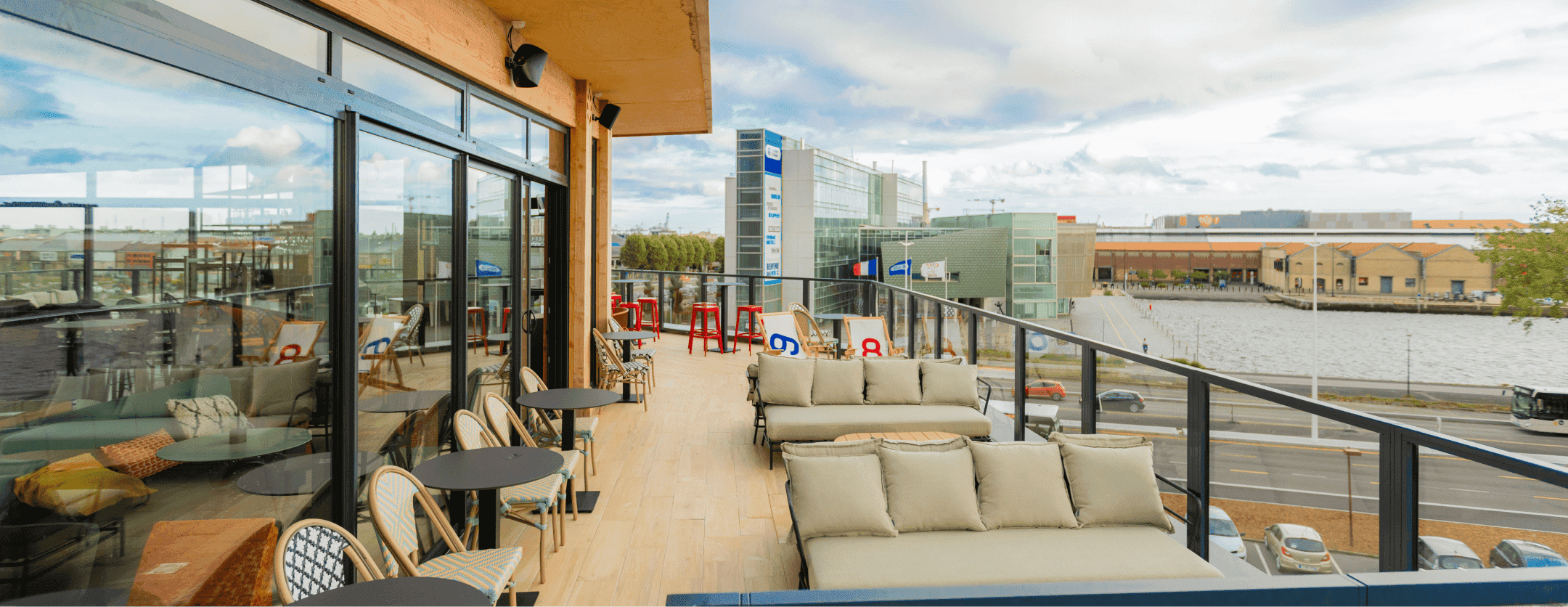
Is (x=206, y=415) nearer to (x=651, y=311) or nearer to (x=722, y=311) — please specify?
(x=722, y=311)

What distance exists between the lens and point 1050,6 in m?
39.7

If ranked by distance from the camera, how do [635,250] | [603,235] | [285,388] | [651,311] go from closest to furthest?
[285,388], [603,235], [651,311], [635,250]

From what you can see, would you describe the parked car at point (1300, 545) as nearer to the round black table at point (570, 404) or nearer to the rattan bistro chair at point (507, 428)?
the rattan bistro chair at point (507, 428)

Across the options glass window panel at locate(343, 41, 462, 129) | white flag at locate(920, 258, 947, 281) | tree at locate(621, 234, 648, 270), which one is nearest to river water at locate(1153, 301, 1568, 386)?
white flag at locate(920, 258, 947, 281)

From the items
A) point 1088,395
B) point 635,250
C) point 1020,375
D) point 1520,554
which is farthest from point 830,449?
point 635,250

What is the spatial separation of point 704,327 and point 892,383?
540 centimetres

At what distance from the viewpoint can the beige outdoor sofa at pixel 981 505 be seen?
2646 millimetres

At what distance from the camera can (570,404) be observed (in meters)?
4.03

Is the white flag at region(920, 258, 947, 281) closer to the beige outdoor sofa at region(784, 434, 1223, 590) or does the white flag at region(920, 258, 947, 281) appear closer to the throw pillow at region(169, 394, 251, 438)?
the beige outdoor sofa at region(784, 434, 1223, 590)

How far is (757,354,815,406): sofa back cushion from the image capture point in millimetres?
5121

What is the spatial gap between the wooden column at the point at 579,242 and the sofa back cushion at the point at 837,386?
2.44 m

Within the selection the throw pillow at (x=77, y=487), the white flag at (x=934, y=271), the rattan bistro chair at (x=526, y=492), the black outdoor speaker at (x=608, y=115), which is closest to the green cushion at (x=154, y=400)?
the throw pillow at (x=77, y=487)

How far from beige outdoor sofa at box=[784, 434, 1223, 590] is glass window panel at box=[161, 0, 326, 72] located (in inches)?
93.4

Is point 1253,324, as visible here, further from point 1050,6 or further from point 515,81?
point 515,81
